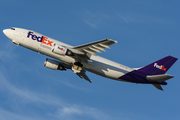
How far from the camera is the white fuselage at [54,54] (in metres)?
38.7

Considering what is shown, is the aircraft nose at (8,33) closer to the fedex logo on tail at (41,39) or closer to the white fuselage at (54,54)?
the white fuselage at (54,54)

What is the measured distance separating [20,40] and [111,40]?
15.5 m

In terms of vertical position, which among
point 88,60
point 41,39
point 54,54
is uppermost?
point 41,39

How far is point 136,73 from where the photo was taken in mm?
41188

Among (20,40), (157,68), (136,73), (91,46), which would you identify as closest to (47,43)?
(20,40)

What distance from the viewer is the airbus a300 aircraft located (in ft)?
124

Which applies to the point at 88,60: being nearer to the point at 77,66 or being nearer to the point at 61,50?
the point at 77,66

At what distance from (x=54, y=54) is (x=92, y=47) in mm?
6294

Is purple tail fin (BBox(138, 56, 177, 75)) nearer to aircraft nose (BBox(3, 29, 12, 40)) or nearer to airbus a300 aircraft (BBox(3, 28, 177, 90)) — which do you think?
airbus a300 aircraft (BBox(3, 28, 177, 90))

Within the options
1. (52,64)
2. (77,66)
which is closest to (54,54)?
(77,66)

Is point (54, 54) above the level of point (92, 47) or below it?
below

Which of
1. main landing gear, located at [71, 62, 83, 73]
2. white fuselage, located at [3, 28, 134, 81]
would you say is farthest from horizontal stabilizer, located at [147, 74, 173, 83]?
main landing gear, located at [71, 62, 83, 73]

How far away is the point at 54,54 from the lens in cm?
3847

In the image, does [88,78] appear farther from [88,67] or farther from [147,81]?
[147,81]
